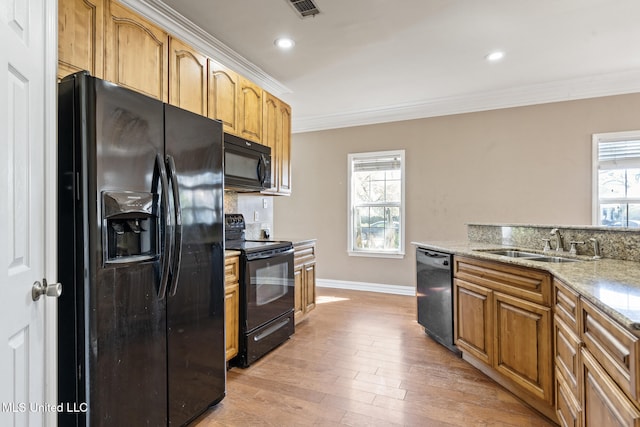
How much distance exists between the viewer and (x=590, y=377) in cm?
134

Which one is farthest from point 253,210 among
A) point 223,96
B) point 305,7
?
point 305,7

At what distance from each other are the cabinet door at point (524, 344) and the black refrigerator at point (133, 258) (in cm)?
184

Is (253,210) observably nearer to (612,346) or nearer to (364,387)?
(364,387)

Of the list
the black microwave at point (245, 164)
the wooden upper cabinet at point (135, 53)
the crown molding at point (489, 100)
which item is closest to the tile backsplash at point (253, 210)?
the black microwave at point (245, 164)

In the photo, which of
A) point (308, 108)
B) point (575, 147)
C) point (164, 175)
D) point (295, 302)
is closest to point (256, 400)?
point (295, 302)

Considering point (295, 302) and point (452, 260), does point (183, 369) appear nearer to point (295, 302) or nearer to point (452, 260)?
point (295, 302)

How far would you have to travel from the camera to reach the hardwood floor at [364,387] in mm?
1938

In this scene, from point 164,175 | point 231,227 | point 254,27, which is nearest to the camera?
point 164,175

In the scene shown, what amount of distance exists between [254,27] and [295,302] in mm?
2515

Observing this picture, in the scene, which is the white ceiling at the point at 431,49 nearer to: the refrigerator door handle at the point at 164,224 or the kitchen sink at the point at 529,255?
the refrigerator door handle at the point at 164,224

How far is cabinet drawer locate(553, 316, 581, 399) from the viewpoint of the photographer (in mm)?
1501

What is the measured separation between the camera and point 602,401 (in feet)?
4.00

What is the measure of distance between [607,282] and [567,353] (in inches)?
15.6

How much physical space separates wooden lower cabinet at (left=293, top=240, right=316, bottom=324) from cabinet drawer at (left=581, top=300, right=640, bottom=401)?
7.70 ft
